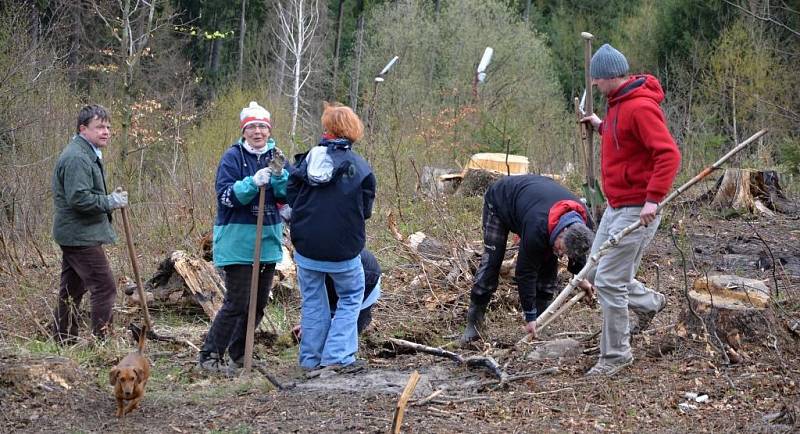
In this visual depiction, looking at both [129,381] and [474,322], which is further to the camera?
[474,322]

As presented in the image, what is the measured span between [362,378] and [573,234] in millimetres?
1625

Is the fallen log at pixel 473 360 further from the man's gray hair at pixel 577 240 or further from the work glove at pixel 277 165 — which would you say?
the work glove at pixel 277 165

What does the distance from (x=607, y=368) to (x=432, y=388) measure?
1.12m

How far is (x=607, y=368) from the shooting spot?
565 cm

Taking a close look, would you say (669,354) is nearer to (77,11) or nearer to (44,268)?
(44,268)

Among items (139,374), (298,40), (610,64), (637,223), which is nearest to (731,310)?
(637,223)

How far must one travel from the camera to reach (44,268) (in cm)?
891

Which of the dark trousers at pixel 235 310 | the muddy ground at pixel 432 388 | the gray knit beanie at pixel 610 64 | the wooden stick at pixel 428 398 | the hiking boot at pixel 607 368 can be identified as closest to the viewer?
the muddy ground at pixel 432 388

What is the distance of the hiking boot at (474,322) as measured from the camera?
6895mm

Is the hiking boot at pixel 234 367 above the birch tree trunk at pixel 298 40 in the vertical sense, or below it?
below

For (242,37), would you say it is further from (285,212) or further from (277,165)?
(277,165)

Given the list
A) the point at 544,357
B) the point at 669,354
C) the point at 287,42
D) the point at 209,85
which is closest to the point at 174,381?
the point at 544,357

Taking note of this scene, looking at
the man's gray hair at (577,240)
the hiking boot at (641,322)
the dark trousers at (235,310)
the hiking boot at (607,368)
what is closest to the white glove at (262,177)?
the dark trousers at (235,310)

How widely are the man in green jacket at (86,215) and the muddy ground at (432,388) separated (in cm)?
38
